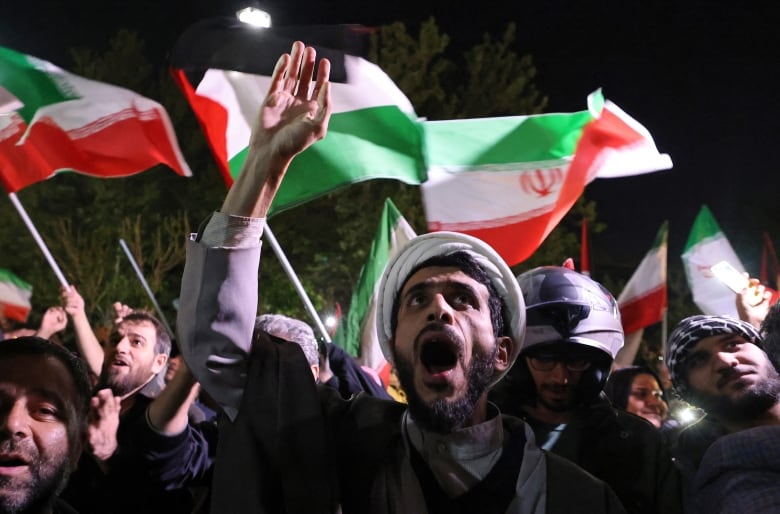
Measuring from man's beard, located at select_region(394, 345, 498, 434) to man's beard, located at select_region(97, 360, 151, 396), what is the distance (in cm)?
194

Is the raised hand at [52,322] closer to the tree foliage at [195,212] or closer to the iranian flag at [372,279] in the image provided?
the iranian flag at [372,279]

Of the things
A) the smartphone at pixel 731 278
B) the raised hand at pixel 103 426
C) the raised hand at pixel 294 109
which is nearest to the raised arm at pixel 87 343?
the raised hand at pixel 103 426

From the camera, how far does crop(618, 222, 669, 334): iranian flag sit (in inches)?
312

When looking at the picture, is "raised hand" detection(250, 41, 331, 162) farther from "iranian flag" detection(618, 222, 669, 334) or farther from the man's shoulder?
"iranian flag" detection(618, 222, 669, 334)

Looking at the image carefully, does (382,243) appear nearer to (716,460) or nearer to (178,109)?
(716,460)

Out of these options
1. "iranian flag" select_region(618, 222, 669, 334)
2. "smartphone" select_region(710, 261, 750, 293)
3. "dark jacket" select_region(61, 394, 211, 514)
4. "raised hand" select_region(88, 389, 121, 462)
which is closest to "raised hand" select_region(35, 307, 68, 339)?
"dark jacket" select_region(61, 394, 211, 514)

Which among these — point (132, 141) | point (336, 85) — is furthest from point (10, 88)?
point (336, 85)

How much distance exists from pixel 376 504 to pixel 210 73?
3.92 metres

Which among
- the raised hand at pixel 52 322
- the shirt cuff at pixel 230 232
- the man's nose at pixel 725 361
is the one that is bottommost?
the raised hand at pixel 52 322

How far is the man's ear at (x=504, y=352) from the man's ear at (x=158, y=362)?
2.22m

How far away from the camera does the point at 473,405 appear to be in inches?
85.4

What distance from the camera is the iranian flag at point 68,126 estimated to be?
19.8 feet

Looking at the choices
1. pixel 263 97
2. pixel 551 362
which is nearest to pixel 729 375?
pixel 551 362

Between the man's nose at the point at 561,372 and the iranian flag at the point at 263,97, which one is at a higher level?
the iranian flag at the point at 263,97
